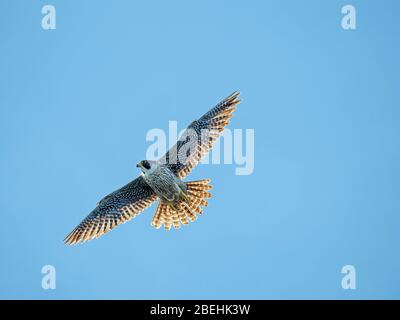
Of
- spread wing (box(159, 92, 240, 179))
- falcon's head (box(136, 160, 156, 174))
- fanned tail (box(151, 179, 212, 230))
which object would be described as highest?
spread wing (box(159, 92, 240, 179))

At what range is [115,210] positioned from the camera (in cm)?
2153

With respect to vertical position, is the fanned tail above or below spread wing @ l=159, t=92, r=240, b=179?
below

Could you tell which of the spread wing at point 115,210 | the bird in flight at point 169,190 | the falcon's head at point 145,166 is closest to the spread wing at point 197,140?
the bird in flight at point 169,190

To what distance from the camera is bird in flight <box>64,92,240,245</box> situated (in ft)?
68.2

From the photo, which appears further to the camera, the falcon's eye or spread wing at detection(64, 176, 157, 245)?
spread wing at detection(64, 176, 157, 245)

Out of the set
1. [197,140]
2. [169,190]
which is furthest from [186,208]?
[197,140]

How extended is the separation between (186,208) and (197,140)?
200 cm

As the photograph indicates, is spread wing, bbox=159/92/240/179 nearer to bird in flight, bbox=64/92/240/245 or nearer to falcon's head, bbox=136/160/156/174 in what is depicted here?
bird in flight, bbox=64/92/240/245

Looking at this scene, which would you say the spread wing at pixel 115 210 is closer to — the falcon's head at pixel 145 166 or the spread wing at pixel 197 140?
the falcon's head at pixel 145 166

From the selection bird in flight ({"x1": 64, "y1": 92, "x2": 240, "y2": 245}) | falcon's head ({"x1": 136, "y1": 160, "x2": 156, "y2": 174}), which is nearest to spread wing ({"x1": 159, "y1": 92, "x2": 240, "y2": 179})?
bird in flight ({"x1": 64, "y1": 92, "x2": 240, "y2": 245})
